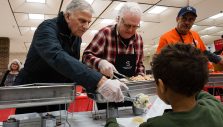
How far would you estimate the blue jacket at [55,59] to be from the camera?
1.21 meters

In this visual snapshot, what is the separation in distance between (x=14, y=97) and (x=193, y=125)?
789 mm

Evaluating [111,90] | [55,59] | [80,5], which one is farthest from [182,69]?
[80,5]

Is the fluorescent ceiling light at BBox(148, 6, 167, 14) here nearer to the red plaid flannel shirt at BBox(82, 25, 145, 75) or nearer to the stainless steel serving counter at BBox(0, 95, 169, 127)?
the red plaid flannel shirt at BBox(82, 25, 145, 75)

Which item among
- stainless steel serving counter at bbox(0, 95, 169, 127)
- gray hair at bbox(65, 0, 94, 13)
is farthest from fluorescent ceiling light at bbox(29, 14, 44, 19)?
stainless steel serving counter at bbox(0, 95, 169, 127)

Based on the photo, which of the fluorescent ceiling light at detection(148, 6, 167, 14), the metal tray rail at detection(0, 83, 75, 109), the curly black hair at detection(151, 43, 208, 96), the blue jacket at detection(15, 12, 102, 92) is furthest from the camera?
the fluorescent ceiling light at detection(148, 6, 167, 14)

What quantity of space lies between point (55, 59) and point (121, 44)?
3.20ft

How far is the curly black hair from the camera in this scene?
831mm

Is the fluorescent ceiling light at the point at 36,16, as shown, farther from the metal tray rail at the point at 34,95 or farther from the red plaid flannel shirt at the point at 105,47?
the metal tray rail at the point at 34,95

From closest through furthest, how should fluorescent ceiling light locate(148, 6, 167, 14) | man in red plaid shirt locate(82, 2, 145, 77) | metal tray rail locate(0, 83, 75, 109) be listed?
metal tray rail locate(0, 83, 75, 109), man in red plaid shirt locate(82, 2, 145, 77), fluorescent ceiling light locate(148, 6, 167, 14)

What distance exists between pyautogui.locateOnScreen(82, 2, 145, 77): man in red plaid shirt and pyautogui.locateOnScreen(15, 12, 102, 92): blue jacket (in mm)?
206

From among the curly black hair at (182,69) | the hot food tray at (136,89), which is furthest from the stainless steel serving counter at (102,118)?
the curly black hair at (182,69)

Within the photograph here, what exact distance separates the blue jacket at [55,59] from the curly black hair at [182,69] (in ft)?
1.39

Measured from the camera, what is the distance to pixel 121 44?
2152 mm

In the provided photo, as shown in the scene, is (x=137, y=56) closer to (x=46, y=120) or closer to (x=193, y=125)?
(x=46, y=120)
